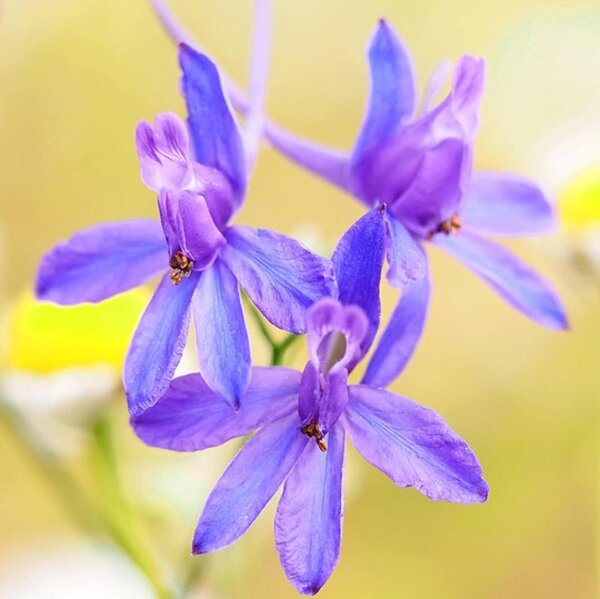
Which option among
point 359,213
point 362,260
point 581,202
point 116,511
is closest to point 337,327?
point 362,260

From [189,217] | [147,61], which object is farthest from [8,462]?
[189,217]

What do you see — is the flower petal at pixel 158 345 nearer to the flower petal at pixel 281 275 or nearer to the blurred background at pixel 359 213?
the flower petal at pixel 281 275

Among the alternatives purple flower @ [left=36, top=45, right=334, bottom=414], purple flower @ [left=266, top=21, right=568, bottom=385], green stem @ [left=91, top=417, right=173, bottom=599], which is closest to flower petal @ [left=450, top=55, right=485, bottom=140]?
purple flower @ [left=266, top=21, right=568, bottom=385]

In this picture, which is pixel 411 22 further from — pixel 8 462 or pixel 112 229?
pixel 112 229

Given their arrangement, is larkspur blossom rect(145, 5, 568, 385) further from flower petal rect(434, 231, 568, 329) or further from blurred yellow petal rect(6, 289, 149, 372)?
blurred yellow petal rect(6, 289, 149, 372)

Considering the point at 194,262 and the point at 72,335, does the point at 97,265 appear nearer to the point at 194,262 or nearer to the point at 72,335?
the point at 194,262

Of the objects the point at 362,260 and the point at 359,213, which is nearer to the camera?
the point at 362,260
